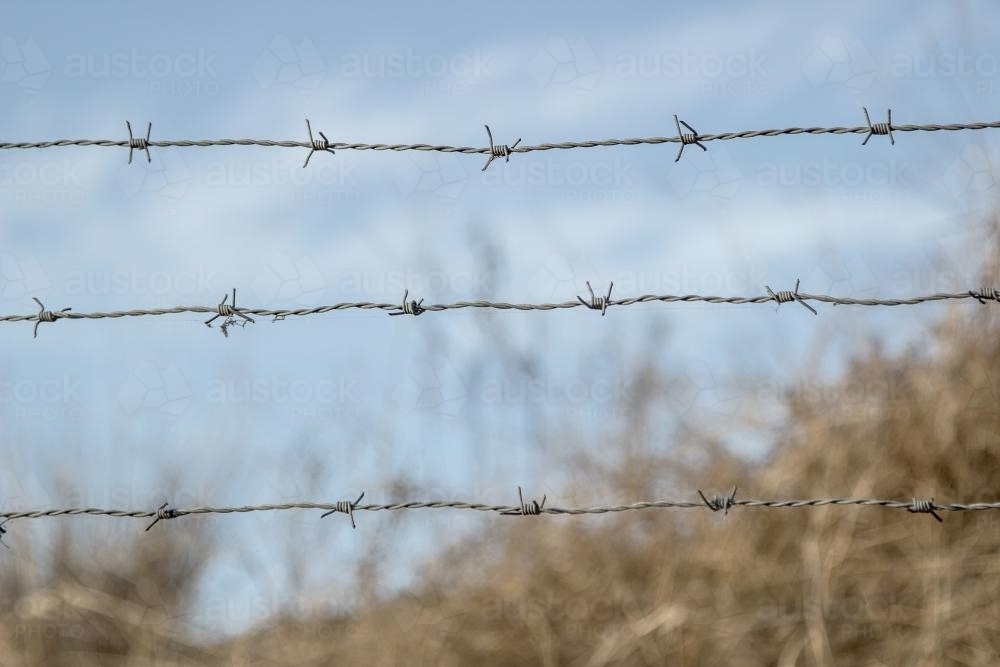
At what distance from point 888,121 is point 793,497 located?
1480 millimetres

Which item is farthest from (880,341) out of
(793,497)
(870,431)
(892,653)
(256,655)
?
(256,655)

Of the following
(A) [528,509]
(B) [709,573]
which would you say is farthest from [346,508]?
(B) [709,573]

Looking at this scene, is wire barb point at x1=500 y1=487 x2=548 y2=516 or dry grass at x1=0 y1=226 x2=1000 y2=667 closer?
wire barb point at x1=500 y1=487 x2=548 y2=516

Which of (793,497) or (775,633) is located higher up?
(793,497)

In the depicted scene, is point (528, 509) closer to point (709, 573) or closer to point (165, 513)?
point (165, 513)

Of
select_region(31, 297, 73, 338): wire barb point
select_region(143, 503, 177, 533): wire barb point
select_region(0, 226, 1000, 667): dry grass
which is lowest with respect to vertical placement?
select_region(0, 226, 1000, 667): dry grass

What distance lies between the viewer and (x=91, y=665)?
302 centimetres

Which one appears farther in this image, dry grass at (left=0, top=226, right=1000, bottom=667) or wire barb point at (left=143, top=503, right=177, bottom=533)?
dry grass at (left=0, top=226, right=1000, bottom=667)

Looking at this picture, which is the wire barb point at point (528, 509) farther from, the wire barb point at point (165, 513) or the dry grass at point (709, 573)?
the dry grass at point (709, 573)

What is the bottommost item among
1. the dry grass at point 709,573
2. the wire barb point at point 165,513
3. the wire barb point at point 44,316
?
the dry grass at point 709,573

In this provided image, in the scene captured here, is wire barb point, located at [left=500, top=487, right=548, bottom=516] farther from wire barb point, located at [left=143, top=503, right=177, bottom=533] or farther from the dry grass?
the dry grass

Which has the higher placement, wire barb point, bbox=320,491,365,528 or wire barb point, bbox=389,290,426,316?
wire barb point, bbox=389,290,426,316

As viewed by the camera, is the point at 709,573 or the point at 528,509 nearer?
the point at 528,509

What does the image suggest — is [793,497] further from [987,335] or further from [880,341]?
[987,335]
